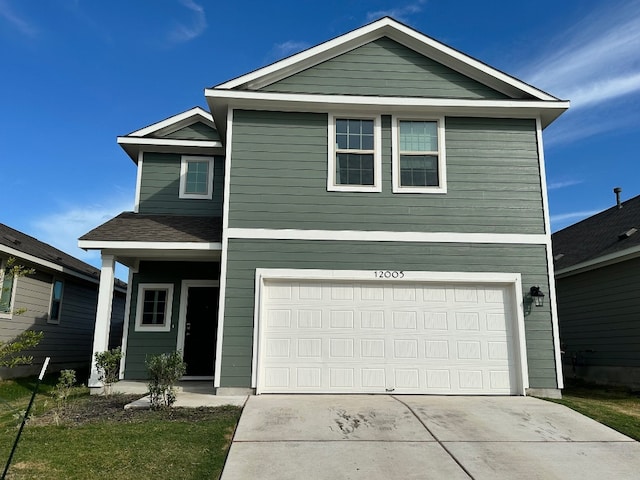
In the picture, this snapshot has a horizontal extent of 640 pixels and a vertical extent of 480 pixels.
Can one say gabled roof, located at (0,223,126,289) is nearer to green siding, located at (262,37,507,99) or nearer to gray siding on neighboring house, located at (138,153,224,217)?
gray siding on neighboring house, located at (138,153,224,217)

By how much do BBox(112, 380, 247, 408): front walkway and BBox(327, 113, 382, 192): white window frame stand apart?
13.5ft

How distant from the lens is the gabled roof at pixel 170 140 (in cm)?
1140

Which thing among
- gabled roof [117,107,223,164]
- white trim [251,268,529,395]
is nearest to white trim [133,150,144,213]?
gabled roof [117,107,223,164]

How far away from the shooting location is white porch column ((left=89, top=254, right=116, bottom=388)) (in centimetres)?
854

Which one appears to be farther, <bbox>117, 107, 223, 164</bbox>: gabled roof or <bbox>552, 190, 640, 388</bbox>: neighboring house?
<bbox>117, 107, 223, 164</bbox>: gabled roof

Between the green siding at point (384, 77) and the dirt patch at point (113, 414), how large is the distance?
5.98m

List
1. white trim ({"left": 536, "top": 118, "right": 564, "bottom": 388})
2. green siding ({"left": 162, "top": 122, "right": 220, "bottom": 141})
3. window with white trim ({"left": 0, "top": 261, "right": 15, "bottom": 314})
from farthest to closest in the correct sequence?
green siding ({"left": 162, "top": 122, "right": 220, "bottom": 141})
window with white trim ({"left": 0, "top": 261, "right": 15, "bottom": 314})
white trim ({"left": 536, "top": 118, "right": 564, "bottom": 388})

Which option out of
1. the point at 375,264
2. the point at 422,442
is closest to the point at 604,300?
the point at 375,264

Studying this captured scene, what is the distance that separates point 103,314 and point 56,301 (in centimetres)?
528

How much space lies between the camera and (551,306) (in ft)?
28.5

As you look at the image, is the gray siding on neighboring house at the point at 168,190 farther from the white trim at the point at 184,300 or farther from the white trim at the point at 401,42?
the white trim at the point at 401,42

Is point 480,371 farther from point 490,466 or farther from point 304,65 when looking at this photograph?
point 304,65

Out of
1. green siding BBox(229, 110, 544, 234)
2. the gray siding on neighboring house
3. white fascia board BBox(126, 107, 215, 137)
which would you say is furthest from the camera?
white fascia board BBox(126, 107, 215, 137)

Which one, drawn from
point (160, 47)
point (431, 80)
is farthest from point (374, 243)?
point (160, 47)
